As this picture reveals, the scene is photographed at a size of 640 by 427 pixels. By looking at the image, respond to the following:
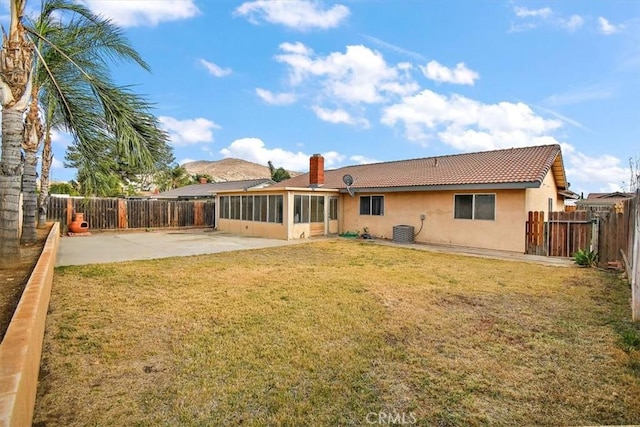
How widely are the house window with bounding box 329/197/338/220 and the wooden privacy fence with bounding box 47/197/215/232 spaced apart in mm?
9097

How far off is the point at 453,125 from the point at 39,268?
70.4ft

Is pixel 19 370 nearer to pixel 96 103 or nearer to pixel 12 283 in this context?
pixel 12 283

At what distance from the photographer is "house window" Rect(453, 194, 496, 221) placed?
1245 centimetres

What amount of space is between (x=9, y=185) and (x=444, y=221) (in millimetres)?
13093

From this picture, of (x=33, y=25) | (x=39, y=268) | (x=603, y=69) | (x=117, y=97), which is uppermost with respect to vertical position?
(x=603, y=69)

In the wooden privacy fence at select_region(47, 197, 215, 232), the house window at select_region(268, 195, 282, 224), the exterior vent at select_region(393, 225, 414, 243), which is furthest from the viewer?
the wooden privacy fence at select_region(47, 197, 215, 232)

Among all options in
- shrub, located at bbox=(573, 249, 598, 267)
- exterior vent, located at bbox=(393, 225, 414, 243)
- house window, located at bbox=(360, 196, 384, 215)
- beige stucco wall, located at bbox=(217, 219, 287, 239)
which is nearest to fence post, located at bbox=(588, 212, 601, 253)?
shrub, located at bbox=(573, 249, 598, 267)

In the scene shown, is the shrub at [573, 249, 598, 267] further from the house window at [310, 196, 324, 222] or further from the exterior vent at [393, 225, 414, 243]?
the house window at [310, 196, 324, 222]

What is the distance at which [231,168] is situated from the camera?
370 feet

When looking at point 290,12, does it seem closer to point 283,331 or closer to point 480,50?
point 480,50

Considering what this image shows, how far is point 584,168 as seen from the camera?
20.2 meters

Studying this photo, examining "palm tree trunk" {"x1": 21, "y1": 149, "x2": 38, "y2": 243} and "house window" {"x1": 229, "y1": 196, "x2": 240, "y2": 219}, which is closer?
"palm tree trunk" {"x1": 21, "y1": 149, "x2": 38, "y2": 243}

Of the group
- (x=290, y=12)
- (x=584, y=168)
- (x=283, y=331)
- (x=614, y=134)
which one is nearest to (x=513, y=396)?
(x=283, y=331)

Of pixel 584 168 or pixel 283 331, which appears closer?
pixel 283 331
